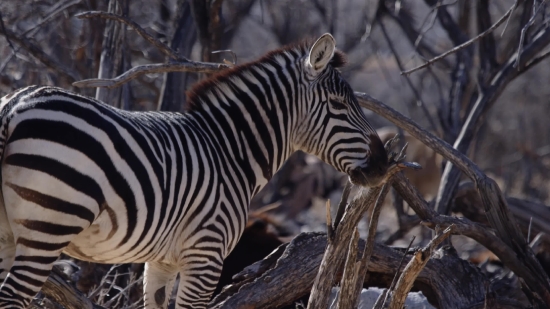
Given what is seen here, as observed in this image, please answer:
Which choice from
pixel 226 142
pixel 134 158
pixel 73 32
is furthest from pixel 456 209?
pixel 73 32

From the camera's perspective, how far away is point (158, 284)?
472 centimetres

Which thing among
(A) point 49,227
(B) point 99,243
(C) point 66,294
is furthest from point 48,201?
(C) point 66,294

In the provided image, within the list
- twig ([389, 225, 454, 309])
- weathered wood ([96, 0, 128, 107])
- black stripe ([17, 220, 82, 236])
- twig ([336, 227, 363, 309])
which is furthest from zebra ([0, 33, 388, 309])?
weathered wood ([96, 0, 128, 107])

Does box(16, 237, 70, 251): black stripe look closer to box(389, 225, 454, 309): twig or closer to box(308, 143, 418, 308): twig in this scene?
box(308, 143, 418, 308): twig

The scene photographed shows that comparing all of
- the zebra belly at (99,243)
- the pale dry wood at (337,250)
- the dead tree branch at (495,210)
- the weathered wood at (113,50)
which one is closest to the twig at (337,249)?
the pale dry wood at (337,250)

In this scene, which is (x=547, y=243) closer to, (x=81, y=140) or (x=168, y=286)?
(x=168, y=286)

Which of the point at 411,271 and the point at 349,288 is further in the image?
the point at 349,288

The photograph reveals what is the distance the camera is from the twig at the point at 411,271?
3654 millimetres

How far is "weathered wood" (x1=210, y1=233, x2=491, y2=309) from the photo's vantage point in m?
5.18

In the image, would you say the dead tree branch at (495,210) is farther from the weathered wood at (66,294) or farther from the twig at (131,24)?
the weathered wood at (66,294)

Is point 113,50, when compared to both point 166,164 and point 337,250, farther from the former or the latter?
point 337,250

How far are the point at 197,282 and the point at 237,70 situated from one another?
138cm

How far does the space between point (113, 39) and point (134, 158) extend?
3182 millimetres

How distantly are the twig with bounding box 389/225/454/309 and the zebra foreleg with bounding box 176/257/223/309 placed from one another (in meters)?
1.09
